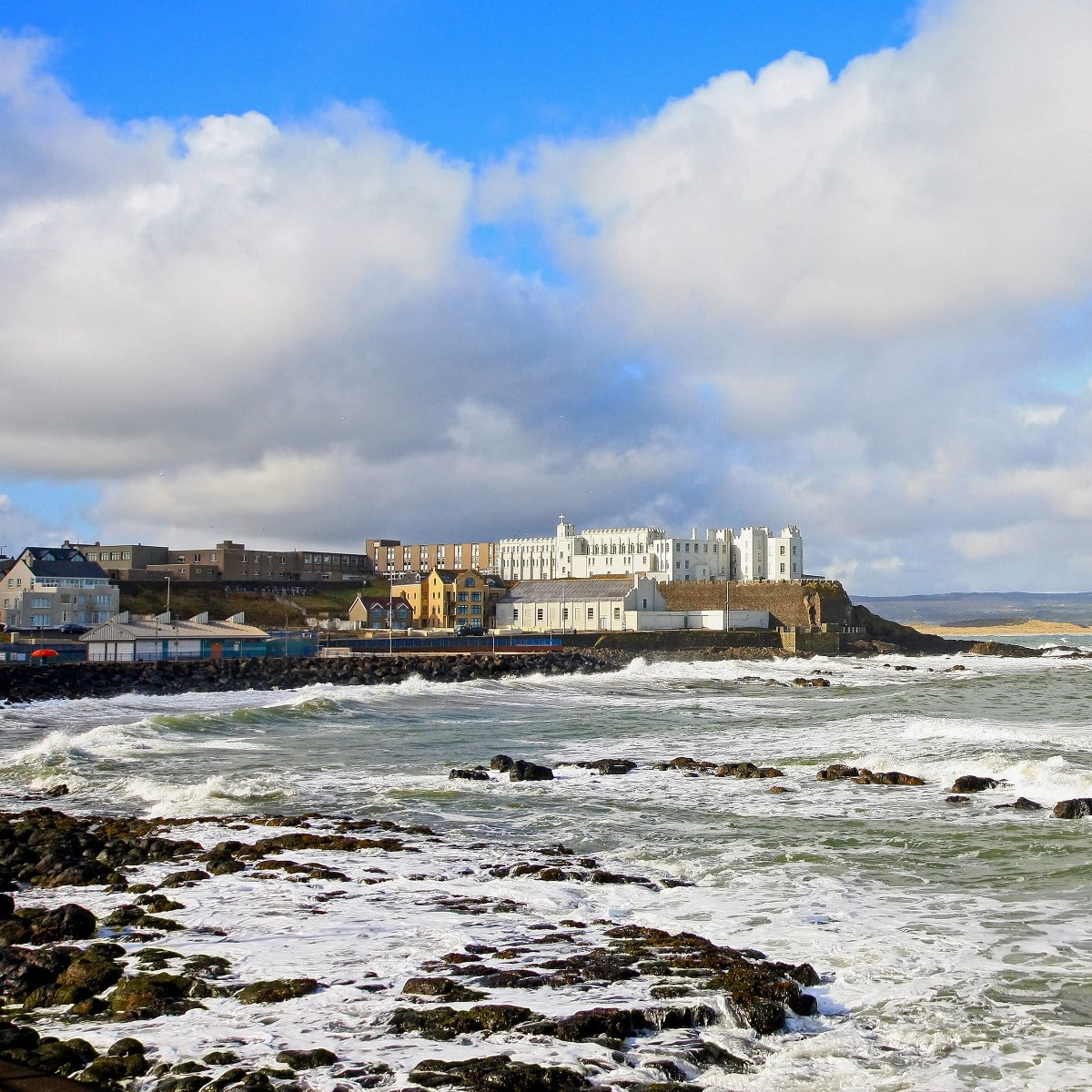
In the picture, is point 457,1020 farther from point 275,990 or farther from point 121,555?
point 121,555

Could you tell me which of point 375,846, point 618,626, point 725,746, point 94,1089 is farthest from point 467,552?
point 94,1089

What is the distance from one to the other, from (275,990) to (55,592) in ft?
237

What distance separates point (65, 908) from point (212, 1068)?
12.7ft

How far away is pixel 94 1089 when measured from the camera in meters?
6.12

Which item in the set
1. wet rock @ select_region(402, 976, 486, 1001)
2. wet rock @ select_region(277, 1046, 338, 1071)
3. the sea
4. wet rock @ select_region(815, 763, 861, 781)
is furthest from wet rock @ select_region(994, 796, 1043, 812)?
wet rock @ select_region(277, 1046, 338, 1071)

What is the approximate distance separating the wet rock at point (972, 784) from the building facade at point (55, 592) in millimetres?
65291

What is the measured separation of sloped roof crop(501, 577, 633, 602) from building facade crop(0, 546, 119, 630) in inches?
1285

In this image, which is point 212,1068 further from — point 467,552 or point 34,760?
point 467,552

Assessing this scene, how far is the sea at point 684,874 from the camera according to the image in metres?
7.30

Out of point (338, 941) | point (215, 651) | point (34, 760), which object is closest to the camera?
point (338, 941)

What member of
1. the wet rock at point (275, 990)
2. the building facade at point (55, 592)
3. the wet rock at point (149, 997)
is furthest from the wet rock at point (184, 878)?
the building facade at point (55, 592)

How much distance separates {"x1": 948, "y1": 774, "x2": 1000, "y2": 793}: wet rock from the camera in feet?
60.2

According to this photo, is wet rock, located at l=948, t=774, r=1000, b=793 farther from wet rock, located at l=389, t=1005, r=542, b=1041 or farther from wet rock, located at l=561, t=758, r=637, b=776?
wet rock, located at l=389, t=1005, r=542, b=1041

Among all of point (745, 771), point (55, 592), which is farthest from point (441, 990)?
point (55, 592)
